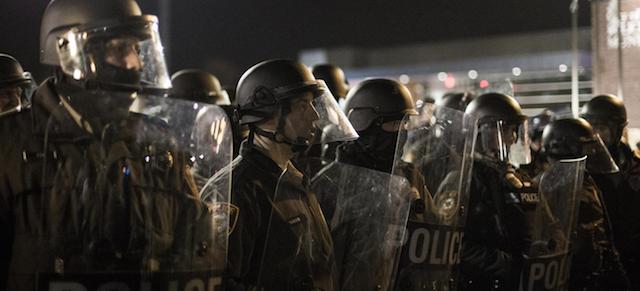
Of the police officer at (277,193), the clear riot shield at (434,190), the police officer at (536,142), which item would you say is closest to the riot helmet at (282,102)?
the police officer at (277,193)

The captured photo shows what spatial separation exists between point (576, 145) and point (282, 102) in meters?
3.49

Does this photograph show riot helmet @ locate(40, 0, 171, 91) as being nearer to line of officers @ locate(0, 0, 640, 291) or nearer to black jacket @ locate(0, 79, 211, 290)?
line of officers @ locate(0, 0, 640, 291)

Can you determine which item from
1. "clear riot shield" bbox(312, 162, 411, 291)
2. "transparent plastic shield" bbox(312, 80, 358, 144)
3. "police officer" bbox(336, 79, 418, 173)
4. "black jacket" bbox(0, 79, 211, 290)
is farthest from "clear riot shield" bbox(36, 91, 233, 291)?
"police officer" bbox(336, 79, 418, 173)

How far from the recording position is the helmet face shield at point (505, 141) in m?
6.71

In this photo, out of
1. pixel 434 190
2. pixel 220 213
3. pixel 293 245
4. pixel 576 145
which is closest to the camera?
pixel 220 213

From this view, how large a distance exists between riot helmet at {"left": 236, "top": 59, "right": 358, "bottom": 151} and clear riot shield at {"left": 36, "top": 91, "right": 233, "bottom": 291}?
4.03 feet

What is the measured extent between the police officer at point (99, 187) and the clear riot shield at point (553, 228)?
296 cm

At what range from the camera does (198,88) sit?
8234mm

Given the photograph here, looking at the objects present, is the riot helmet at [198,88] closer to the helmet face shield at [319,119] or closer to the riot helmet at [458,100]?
the riot helmet at [458,100]

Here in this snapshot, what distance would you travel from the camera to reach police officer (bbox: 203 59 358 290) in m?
4.26

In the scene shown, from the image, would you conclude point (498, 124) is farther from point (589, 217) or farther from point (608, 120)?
point (608, 120)

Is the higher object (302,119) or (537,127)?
(302,119)

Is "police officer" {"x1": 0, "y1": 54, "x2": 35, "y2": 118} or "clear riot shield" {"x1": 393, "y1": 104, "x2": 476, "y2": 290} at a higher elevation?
"police officer" {"x1": 0, "y1": 54, "x2": 35, "y2": 118}

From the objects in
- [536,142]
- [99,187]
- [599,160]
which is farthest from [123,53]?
[536,142]
